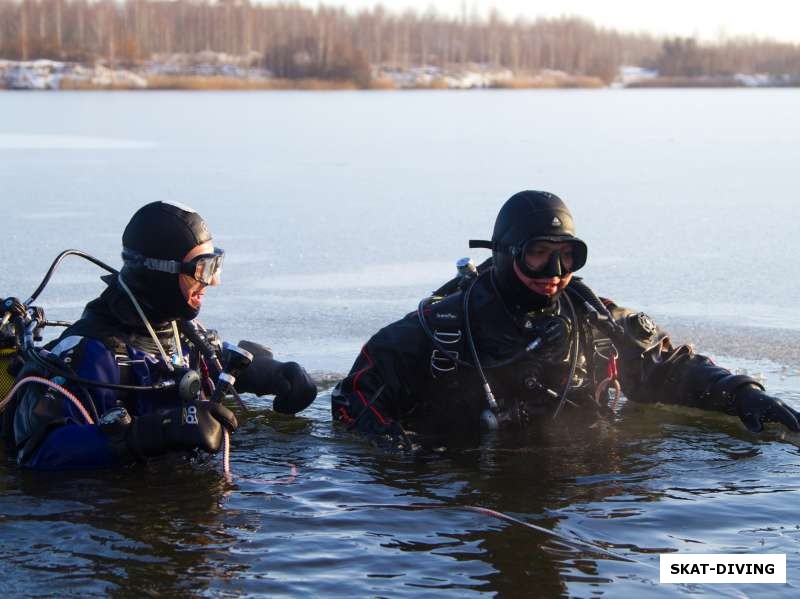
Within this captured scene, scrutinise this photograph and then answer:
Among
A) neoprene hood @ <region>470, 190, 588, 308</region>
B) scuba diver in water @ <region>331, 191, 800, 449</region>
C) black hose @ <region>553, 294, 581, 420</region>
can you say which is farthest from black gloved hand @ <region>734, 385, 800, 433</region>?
neoprene hood @ <region>470, 190, 588, 308</region>

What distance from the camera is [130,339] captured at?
400 cm

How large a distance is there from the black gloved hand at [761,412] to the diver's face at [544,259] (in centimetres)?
81

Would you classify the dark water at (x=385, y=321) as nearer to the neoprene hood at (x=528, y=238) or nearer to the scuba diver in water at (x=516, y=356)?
the scuba diver in water at (x=516, y=356)

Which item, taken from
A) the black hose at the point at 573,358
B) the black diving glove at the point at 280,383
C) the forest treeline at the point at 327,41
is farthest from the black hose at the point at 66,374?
the forest treeline at the point at 327,41

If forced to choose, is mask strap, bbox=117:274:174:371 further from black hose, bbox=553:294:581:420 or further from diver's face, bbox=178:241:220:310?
black hose, bbox=553:294:581:420

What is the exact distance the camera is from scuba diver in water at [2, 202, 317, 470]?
3.70 metres

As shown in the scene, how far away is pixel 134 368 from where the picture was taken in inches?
157

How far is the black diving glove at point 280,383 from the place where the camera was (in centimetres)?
440

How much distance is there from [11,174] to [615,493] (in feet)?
32.3

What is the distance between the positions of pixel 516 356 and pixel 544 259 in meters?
0.38

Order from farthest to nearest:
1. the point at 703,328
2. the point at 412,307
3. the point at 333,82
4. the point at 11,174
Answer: the point at 333,82 → the point at 11,174 → the point at 412,307 → the point at 703,328

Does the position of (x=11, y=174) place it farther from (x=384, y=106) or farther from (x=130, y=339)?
(x=384, y=106)

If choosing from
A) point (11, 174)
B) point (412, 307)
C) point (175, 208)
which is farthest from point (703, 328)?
point (11, 174)

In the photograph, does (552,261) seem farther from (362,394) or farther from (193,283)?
(193,283)
